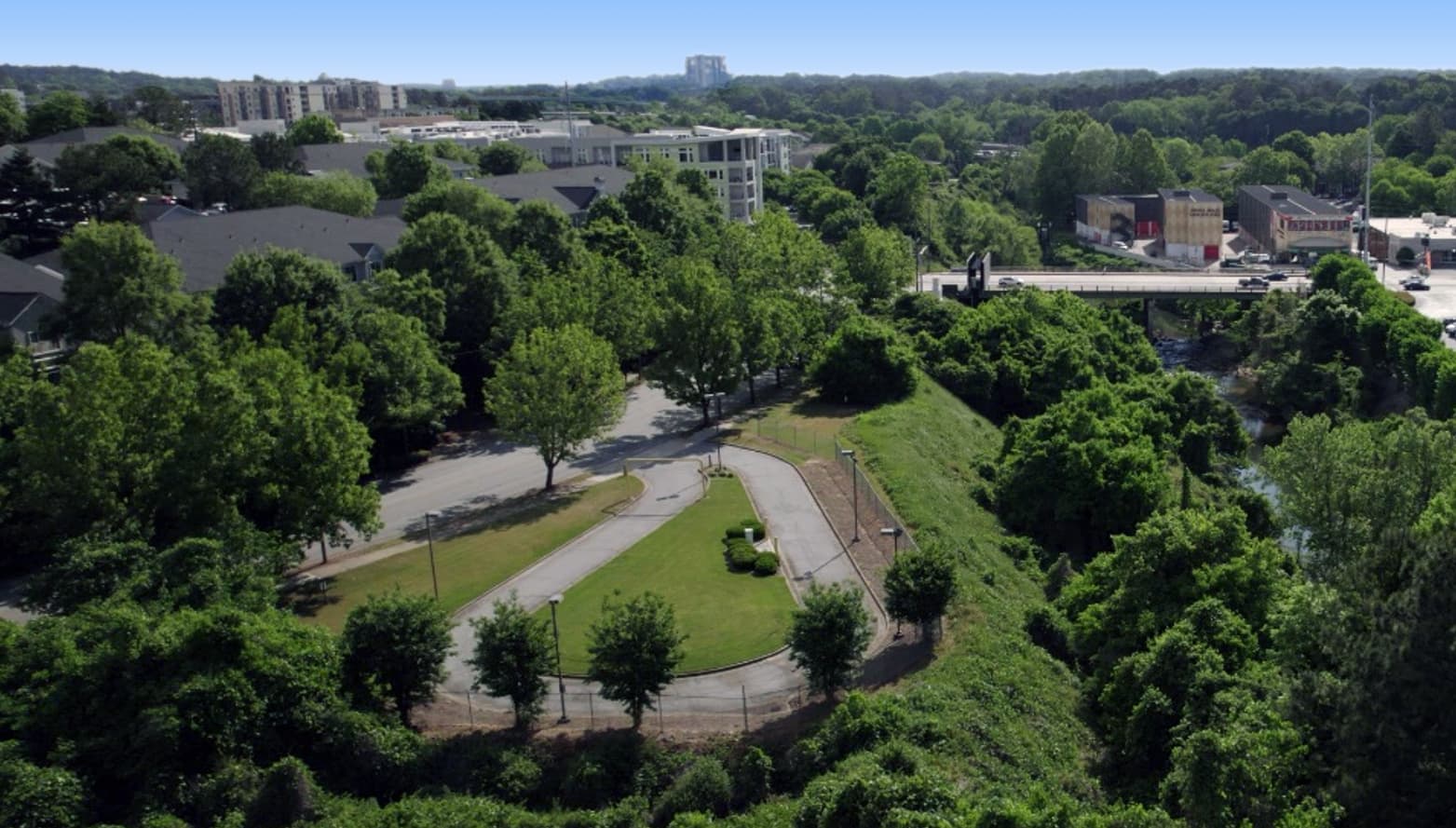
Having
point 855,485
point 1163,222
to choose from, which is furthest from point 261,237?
point 1163,222

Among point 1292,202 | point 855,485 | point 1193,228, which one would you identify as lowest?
point 855,485

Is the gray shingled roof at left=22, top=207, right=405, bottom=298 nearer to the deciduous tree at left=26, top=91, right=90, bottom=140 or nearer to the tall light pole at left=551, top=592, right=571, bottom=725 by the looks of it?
the tall light pole at left=551, top=592, right=571, bottom=725

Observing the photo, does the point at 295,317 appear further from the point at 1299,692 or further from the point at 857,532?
the point at 1299,692

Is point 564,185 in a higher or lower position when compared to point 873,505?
higher

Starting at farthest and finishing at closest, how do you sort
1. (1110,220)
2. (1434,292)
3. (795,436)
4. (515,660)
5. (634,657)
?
(1110,220)
(1434,292)
(795,436)
(515,660)
(634,657)

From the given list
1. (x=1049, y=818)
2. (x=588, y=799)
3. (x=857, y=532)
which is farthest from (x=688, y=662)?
(x=1049, y=818)

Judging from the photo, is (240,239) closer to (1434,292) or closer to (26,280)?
(26,280)
